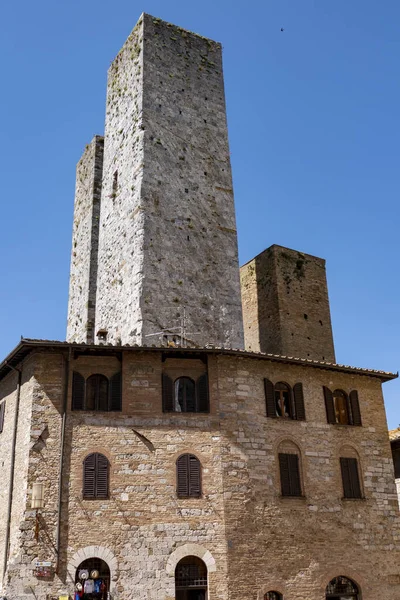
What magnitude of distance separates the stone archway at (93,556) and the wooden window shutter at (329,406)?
7872mm

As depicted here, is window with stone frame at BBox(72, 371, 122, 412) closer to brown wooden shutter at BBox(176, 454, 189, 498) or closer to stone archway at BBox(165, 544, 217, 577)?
brown wooden shutter at BBox(176, 454, 189, 498)

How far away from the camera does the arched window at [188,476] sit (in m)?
18.1

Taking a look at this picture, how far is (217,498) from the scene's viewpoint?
1817cm

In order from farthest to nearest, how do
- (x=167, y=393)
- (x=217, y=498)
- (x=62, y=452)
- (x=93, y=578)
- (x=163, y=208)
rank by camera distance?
(x=163, y=208)
(x=167, y=393)
(x=217, y=498)
(x=62, y=452)
(x=93, y=578)

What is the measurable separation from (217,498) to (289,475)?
2.53 metres

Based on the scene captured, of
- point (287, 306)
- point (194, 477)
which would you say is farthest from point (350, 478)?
point (287, 306)

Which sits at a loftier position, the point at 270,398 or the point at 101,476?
the point at 270,398

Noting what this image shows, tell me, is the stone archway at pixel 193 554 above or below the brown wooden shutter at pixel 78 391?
below

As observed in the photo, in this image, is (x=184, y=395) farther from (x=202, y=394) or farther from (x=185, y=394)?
(x=202, y=394)

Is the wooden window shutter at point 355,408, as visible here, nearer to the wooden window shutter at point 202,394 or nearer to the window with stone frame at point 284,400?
the window with stone frame at point 284,400

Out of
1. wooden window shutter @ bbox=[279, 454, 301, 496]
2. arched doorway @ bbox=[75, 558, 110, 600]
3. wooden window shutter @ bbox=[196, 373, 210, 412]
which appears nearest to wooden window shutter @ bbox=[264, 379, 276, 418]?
wooden window shutter @ bbox=[279, 454, 301, 496]

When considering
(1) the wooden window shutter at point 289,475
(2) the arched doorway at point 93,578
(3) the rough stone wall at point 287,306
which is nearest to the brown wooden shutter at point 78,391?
(2) the arched doorway at point 93,578

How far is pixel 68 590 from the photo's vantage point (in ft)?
54.1

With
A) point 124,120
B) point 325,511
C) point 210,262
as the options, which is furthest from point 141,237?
point 325,511
